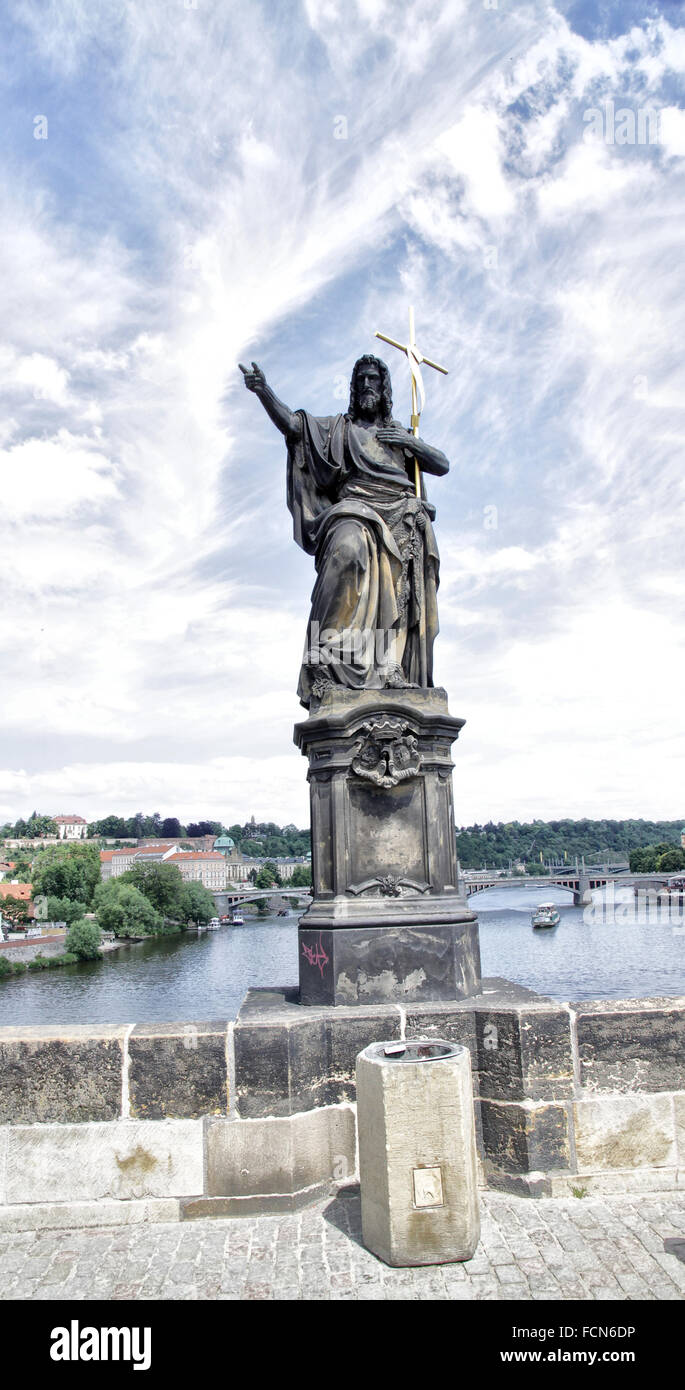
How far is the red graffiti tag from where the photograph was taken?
5.20 metres

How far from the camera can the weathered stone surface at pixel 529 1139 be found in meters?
4.46

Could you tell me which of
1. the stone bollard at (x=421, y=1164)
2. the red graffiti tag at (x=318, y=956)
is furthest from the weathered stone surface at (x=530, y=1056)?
the red graffiti tag at (x=318, y=956)

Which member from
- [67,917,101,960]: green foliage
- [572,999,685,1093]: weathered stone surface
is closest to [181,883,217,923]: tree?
[67,917,101,960]: green foliage

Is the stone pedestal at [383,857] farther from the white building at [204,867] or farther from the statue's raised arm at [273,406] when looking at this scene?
the white building at [204,867]

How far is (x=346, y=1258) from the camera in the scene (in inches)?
148

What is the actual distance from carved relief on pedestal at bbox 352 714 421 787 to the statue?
1.42 ft

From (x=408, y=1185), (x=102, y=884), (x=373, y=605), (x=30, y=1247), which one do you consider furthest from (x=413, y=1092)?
(x=102, y=884)

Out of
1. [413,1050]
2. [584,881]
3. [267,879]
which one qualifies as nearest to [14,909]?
[584,881]

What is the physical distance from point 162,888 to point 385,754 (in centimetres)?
7872

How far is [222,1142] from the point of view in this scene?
445 centimetres

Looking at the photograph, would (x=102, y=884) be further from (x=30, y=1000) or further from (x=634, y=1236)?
(x=634, y=1236)

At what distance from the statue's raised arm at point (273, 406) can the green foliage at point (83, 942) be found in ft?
187

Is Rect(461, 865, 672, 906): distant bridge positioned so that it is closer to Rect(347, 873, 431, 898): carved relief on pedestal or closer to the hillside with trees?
the hillside with trees
